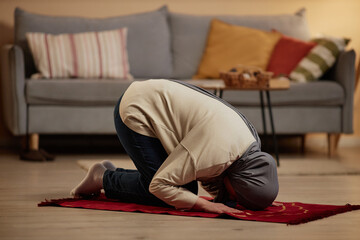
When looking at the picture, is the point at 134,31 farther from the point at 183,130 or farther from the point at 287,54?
the point at 183,130

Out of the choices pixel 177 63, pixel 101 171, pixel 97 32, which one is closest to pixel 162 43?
pixel 177 63

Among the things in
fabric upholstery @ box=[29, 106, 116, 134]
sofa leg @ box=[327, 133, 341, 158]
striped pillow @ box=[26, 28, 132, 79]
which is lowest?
sofa leg @ box=[327, 133, 341, 158]

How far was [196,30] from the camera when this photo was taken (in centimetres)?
449

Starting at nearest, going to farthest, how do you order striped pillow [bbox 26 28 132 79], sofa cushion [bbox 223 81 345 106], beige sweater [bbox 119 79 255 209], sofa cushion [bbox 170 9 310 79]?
beige sweater [bbox 119 79 255 209] → sofa cushion [bbox 223 81 345 106] → striped pillow [bbox 26 28 132 79] → sofa cushion [bbox 170 9 310 79]

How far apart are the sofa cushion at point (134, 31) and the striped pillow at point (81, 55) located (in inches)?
5.2

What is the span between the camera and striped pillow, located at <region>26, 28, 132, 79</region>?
158 inches

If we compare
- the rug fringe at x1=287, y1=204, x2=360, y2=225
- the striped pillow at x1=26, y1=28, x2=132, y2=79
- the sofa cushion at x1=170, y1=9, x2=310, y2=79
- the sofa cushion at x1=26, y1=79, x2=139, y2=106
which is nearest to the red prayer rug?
the rug fringe at x1=287, y1=204, x2=360, y2=225

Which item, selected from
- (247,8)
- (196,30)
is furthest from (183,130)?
(247,8)

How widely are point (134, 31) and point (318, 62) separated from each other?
1.32 m

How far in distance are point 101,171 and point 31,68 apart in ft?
6.92

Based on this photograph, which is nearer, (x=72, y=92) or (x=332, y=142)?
(x=72, y=92)

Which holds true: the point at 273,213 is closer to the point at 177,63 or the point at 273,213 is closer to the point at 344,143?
the point at 177,63

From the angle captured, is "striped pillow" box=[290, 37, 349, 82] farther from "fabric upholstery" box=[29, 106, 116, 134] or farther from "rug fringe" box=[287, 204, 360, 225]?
"rug fringe" box=[287, 204, 360, 225]

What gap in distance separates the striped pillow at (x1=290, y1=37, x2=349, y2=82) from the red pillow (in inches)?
3.6
